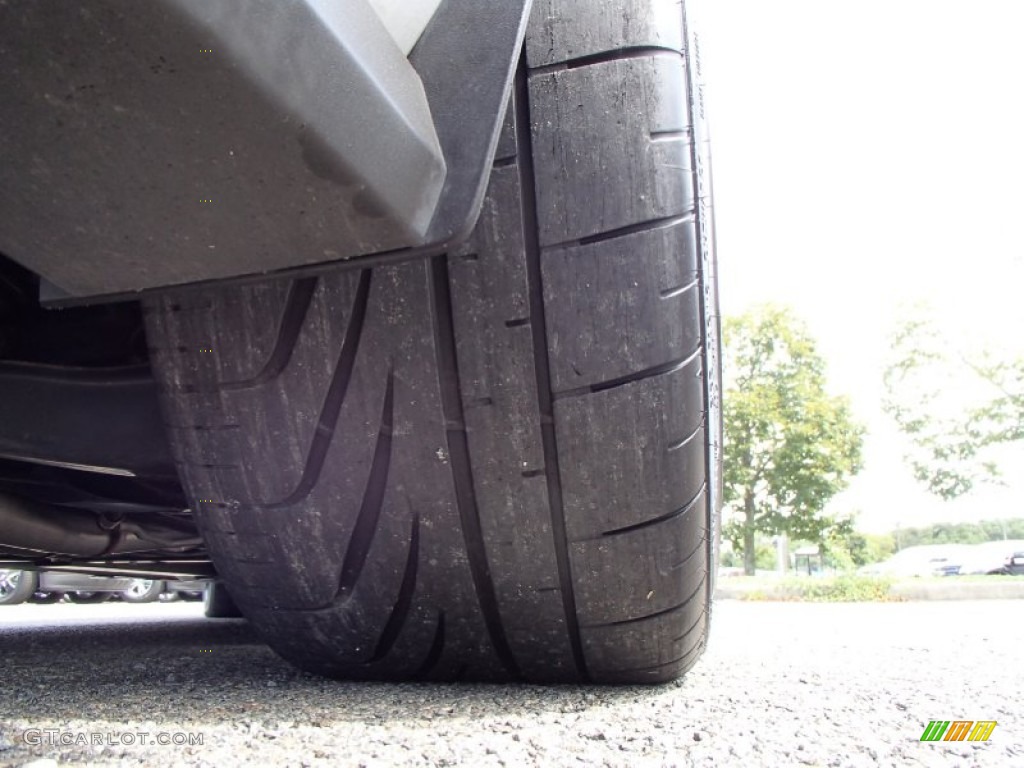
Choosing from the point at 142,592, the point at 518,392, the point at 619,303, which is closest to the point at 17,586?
the point at 142,592

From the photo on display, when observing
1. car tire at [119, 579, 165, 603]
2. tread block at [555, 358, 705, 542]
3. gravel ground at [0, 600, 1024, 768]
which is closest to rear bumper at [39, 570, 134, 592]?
car tire at [119, 579, 165, 603]

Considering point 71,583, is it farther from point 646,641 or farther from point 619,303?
point 619,303

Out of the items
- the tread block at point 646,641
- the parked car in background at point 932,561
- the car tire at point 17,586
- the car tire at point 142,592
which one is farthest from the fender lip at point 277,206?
the parked car in background at point 932,561

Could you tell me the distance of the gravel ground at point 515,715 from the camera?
750mm

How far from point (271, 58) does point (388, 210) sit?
4.9 inches

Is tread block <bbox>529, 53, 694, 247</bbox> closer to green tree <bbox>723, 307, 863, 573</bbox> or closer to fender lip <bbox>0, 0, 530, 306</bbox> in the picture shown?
fender lip <bbox>0, 0, 530, 306</bbox>

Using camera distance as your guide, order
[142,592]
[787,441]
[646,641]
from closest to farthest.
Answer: [646,641] < [142,592] < [787,441]

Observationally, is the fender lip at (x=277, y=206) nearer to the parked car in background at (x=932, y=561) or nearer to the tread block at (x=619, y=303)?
the tread block at (x=619, y=303)

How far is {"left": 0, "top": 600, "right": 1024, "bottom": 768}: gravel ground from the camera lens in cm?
75

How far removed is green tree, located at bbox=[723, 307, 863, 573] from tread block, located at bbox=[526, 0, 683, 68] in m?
13.5

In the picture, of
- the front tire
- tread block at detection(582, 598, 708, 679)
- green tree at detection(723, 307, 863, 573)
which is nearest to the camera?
tread block at detection(582, 598, 708, 679)

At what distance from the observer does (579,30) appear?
809mm

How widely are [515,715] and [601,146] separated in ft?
2.28

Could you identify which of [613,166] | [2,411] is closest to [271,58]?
[613,166]
